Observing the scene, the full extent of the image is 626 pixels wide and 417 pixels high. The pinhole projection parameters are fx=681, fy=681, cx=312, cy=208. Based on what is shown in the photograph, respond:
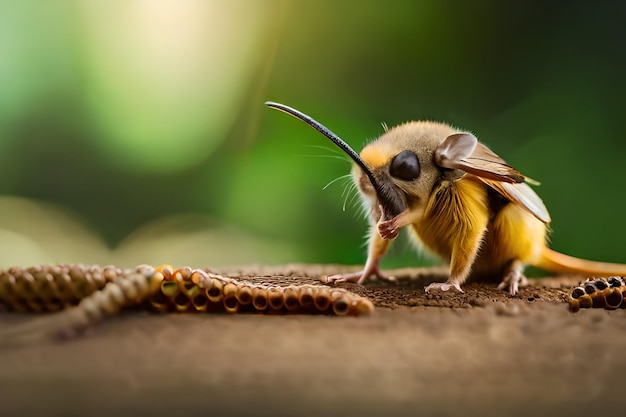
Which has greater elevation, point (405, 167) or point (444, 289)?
point (405, 167)

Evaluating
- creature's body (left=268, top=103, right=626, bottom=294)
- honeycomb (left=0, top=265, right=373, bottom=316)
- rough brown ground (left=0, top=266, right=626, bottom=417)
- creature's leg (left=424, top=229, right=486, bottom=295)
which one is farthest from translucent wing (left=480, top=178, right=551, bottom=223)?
honeycomb (left=0, top=265, right=373, bottom=316)

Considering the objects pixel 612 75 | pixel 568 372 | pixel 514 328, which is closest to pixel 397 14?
pixel 612 75

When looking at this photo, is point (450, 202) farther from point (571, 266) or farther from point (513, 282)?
point (571, 266)

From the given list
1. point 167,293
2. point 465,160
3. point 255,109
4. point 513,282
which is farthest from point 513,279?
point 255,109

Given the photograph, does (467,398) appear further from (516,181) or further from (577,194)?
(577,194)

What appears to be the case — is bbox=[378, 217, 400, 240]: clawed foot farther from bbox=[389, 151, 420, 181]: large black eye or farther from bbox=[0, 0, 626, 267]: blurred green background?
bbox=[0, 0, 626, 267]: blurred green background

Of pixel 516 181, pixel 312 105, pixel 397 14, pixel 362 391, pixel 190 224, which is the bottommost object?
pixel 190 224
